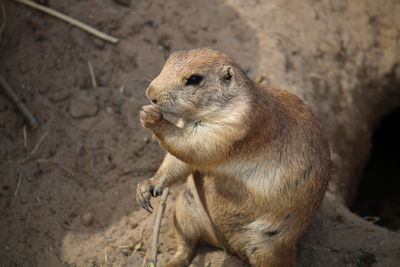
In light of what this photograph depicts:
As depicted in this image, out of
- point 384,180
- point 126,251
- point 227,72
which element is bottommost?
point 384,180

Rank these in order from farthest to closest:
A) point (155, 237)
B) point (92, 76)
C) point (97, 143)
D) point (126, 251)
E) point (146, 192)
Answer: point (92, 76), point (97, 143), point (126, 251), point (155, 237), point (146, 192)

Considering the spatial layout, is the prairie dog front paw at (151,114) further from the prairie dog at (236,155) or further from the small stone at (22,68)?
the small stone at (22,68)

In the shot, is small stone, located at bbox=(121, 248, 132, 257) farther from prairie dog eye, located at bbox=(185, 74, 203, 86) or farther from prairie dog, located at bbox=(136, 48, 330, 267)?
prairie dog eye, located at bbox=(185, 74, 203, 86)

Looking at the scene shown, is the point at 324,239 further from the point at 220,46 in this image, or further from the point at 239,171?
the point at 220,46

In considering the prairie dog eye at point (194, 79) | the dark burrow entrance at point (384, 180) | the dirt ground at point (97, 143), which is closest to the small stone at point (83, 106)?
the dirt ground at point (97, 143)

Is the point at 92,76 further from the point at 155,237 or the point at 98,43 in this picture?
the point at 155,237

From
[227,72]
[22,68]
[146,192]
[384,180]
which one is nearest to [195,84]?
[227,72]

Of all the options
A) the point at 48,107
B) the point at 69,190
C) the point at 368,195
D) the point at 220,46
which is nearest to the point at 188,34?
the point at 220,46

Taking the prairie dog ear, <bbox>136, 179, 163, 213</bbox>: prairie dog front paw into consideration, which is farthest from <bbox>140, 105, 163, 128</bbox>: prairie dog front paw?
<bbox>136, 179, 163, 213</bbox>: prairie dog front paw
